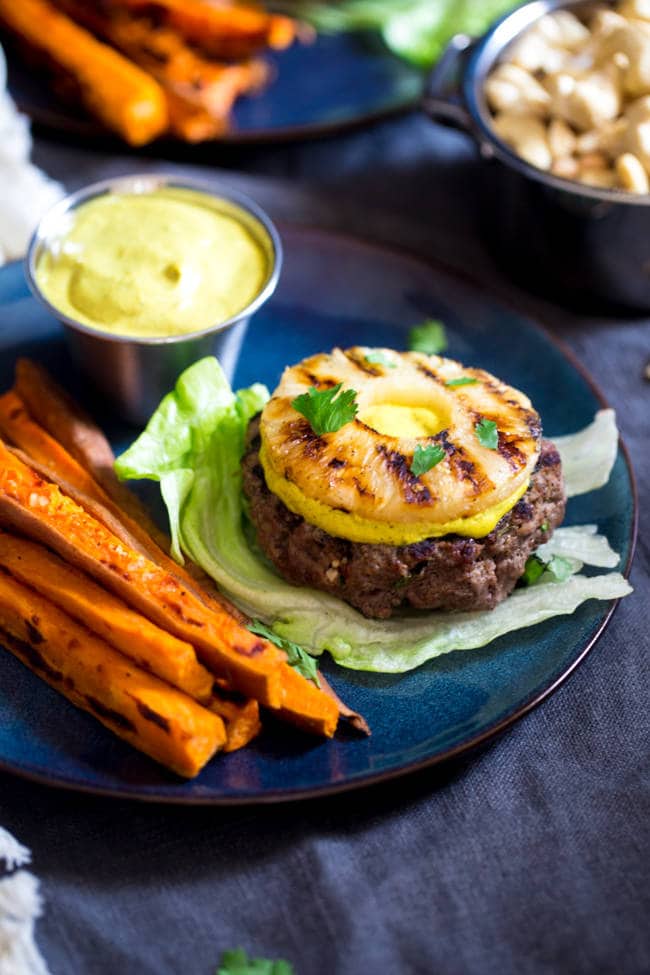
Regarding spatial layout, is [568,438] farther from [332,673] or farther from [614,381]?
[332,673]

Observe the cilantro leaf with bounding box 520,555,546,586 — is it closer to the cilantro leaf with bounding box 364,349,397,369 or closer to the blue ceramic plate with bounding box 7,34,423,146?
the cilantro leaf with bounding box 364,349,397,369

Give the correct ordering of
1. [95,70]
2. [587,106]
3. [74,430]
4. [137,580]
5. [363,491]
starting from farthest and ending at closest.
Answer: [95,70] < [587,106] < [74,430] < [363,491] < [137,580]

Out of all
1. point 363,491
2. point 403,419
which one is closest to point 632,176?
point 403,419

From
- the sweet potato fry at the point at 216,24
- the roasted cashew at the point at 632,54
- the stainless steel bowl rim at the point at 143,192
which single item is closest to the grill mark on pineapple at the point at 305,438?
the stainless steel bowl rim at the point at 143,192

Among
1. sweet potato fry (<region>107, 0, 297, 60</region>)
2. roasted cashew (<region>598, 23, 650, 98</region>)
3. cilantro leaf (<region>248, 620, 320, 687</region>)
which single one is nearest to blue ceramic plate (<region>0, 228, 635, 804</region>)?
cilantro leaf (<region>248, 620, 320, 687</region>)

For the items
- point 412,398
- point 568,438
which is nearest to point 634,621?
point 568,438

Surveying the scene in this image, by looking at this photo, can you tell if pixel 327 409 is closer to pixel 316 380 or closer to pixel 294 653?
pixel 316 380

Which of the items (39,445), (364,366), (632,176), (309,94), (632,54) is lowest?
(39,445)

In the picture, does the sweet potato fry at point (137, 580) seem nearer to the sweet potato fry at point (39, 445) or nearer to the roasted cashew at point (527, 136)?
the sweet potato fry at point (39, 445)
